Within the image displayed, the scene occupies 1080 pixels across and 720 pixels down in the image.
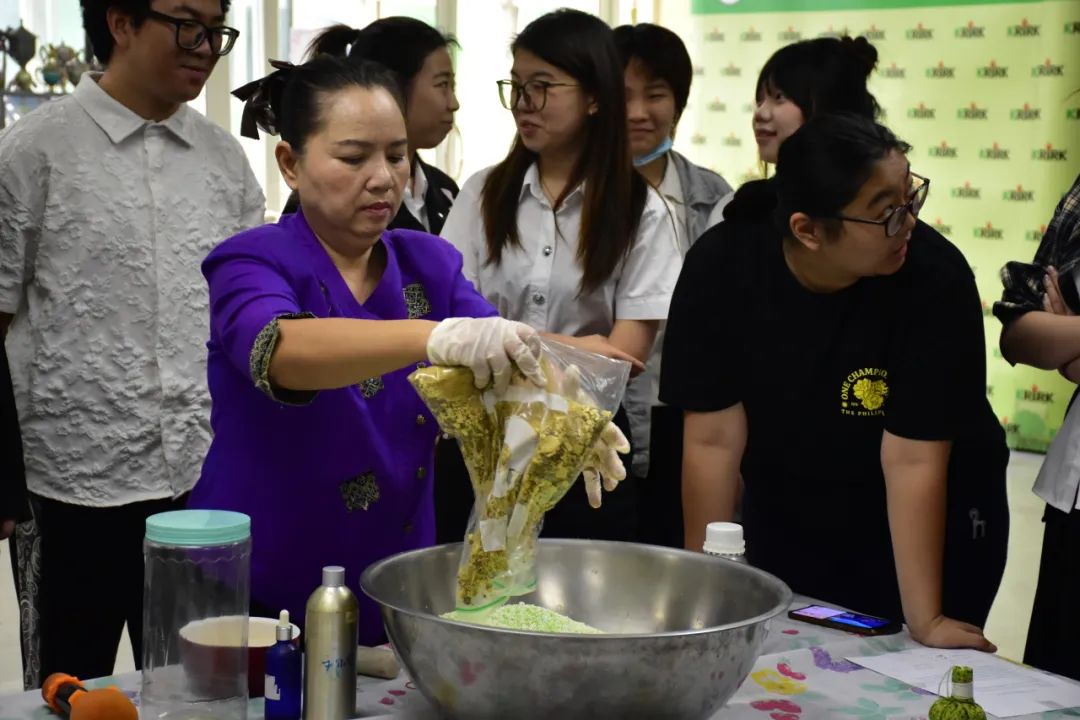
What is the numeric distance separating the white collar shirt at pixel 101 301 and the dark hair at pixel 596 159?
669 mm

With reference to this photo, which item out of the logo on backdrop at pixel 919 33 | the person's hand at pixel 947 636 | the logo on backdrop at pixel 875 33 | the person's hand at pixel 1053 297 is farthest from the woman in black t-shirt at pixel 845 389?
the logo on backdrop at pixel 875 33

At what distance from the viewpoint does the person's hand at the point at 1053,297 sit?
7.30ft

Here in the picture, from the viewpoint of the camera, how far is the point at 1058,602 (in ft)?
7.29

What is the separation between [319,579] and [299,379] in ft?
1.14

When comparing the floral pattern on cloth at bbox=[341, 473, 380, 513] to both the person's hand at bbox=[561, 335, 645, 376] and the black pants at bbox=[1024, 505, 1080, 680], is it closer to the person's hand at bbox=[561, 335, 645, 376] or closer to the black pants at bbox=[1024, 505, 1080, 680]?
the person's hand at bbox=[561, 335, 645, 376]

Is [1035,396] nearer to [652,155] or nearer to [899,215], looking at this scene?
[652,155]

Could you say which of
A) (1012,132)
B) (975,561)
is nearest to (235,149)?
(975,561)

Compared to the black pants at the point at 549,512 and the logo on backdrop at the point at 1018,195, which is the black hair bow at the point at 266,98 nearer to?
the black pants at the point at 549,512

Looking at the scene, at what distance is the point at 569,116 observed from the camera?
2.62 meters

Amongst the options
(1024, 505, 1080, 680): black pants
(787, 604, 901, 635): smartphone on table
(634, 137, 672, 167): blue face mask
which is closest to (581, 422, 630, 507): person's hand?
(787, 604, 901, 635): smartphone on table

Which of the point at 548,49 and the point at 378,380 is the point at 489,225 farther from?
the point at 378,380

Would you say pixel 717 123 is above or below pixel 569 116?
above

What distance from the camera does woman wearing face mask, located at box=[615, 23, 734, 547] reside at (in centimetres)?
292

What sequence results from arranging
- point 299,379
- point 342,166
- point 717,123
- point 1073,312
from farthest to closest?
1. point 717,123
2. point 1073,312
3. point 342,166
4. point 299,379
